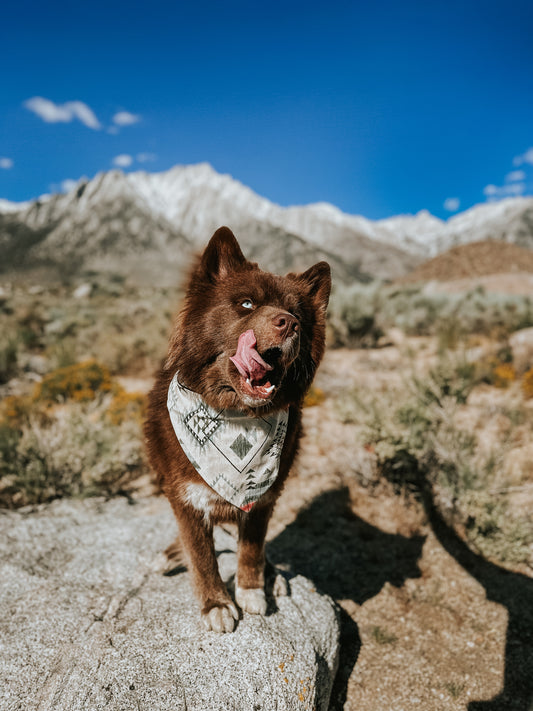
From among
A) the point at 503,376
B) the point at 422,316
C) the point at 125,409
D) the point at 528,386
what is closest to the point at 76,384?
the point at 125,409

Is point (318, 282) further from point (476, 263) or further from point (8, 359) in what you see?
point (476, 263)

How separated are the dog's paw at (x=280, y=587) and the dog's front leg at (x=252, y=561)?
7.8 inches

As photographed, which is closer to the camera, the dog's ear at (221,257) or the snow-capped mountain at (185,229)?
the dog's ear at (221,257)

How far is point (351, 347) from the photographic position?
11.7 metres

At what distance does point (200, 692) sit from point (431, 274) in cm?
3733

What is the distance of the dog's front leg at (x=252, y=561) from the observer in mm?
2781

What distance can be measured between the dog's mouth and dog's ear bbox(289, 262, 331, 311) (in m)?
0.78

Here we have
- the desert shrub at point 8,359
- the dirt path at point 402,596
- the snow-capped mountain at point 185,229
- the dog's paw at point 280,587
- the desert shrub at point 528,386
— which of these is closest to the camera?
the dirt path at point 402,596

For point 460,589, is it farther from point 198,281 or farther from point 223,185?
point 223,185

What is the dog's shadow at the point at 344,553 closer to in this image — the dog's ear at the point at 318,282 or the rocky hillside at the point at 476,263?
the dog's ear at the point at 318,282

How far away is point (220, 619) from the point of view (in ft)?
8.67

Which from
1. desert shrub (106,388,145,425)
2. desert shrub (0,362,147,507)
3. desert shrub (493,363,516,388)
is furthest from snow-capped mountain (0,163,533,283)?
desert shrub (0,362,147,507)

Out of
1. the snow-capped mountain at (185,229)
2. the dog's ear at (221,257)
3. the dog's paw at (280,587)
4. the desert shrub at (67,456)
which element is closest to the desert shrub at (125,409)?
the desert shrub at (67,456)

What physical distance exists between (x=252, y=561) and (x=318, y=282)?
75.2 inches
